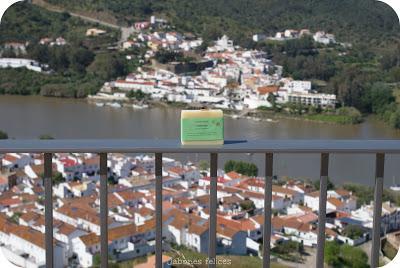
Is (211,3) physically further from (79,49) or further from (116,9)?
(79,49)

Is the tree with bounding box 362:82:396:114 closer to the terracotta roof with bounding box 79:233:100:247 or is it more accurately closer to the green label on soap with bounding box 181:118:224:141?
the terracotta roof with bounding box 79:233:100:247

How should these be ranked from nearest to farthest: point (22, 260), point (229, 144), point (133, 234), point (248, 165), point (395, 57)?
point (229, 144) < point (22, 260) < point (133, 234) < point (248, 165) < point (395, 57)

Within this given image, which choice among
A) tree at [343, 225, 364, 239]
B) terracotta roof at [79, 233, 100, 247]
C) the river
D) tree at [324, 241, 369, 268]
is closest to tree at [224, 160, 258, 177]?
the river

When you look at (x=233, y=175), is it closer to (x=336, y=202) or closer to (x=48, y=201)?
(x=336, y=202)

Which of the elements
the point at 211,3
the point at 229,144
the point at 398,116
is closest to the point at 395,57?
the point at 398,116

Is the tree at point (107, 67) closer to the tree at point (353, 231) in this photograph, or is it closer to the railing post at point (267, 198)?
the tree at point (353, 231)

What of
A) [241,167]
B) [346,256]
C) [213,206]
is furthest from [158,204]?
[241,167]

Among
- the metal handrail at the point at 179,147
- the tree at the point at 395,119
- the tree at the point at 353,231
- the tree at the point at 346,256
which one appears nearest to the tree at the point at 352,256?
the tree at the point at 346,256
